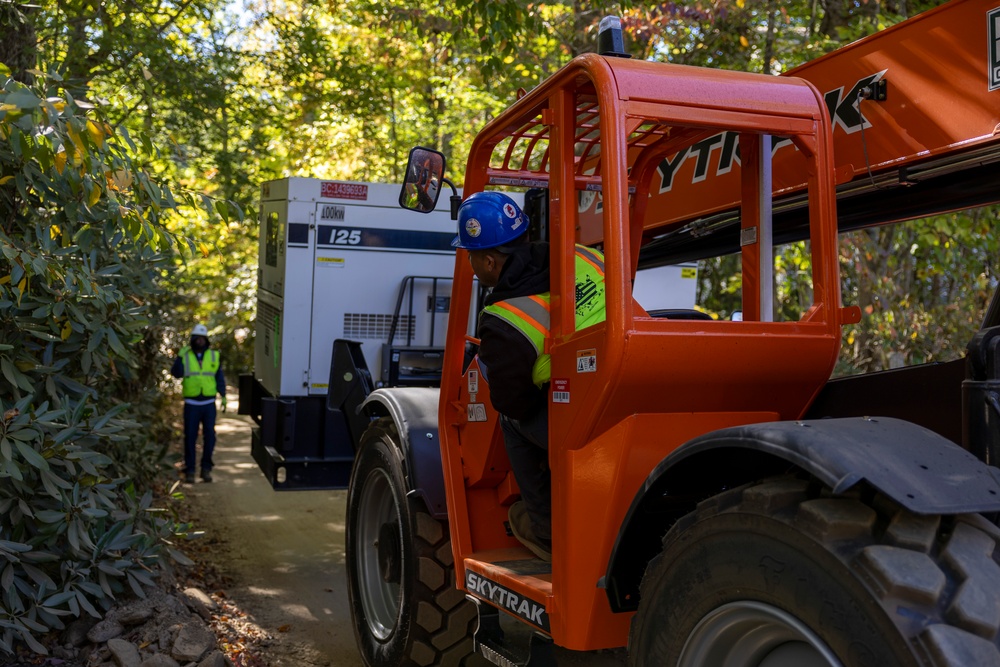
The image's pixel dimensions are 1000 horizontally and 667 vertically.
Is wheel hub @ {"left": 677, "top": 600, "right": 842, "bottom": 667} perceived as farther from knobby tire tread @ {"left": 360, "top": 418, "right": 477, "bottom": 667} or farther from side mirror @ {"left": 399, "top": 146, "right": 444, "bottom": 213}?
side mirror @ {"left": 399, "top": 146, "right": 444, "bottom": 213}

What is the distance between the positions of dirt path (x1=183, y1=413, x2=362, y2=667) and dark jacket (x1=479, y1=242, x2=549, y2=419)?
287 centimetres

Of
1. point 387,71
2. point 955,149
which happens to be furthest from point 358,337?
point 387,71

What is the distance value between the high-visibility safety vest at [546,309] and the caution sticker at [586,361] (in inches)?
5.6

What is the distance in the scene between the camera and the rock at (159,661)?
4.86 meters

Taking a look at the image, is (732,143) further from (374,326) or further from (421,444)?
(374,326)

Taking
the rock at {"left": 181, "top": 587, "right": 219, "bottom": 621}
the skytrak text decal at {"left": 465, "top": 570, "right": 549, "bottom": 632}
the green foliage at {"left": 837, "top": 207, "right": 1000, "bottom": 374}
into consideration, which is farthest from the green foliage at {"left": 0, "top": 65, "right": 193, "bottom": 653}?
the green foliage at {"left": 837, "top": 207, "right": 1000, "bottom": 374}

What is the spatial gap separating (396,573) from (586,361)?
2.18m

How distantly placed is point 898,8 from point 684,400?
8.69 meters

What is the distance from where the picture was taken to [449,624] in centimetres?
447

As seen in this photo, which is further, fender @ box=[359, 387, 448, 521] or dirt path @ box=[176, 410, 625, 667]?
dirt path @ box=[176, 410, 625, 667]

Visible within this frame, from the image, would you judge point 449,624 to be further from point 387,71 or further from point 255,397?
point 387,71

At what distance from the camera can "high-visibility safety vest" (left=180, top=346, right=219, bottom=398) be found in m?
11.6

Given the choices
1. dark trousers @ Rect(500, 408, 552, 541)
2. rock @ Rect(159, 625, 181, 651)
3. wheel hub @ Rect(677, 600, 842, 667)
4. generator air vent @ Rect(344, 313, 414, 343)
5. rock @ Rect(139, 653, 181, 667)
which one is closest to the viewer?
wheel hub @ Rect(677, 600, 842, 667)

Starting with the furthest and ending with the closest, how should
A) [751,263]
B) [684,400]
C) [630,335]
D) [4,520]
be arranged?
1. [4,520]
2. [751,263]
3. [684,400]
4. [630,335]
